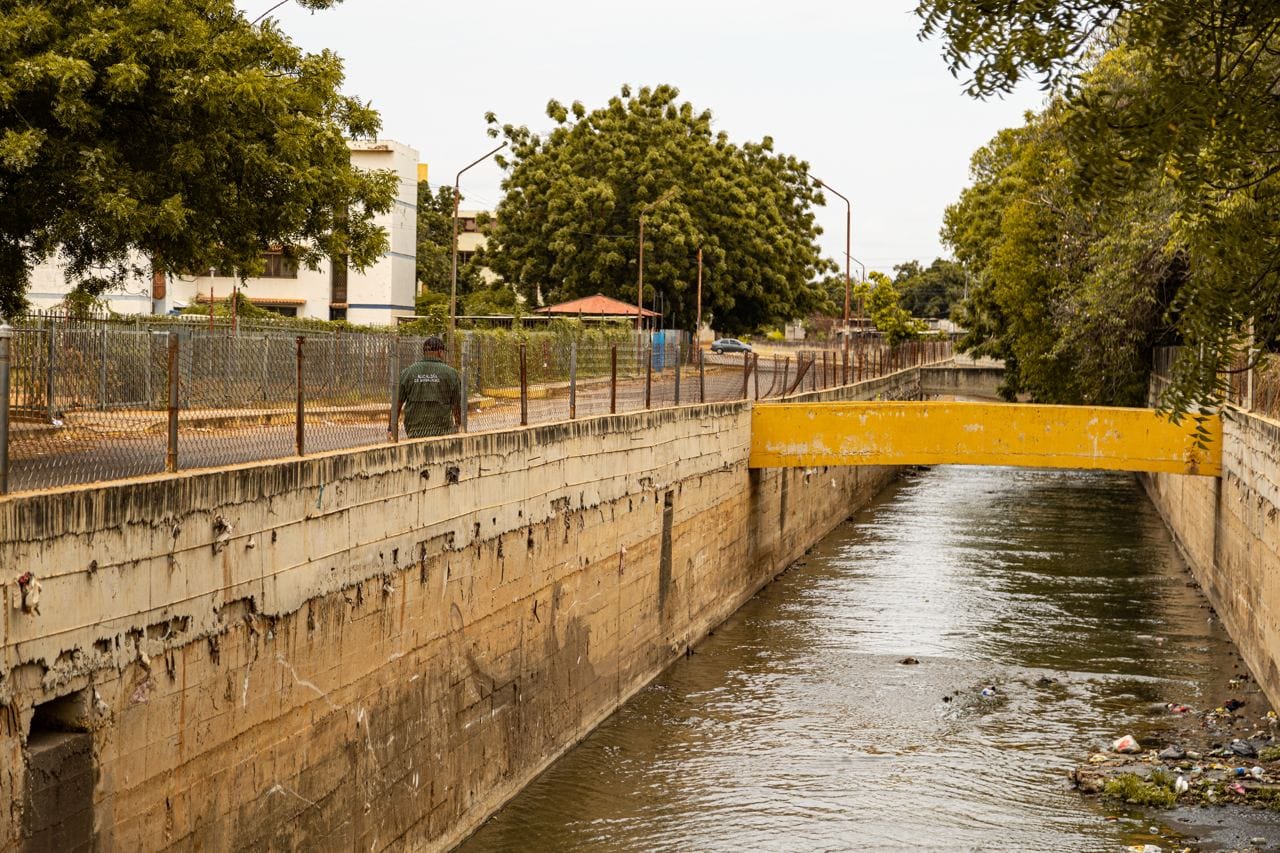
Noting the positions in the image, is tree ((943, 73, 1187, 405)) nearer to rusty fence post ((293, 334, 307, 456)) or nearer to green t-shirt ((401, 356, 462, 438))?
green t-shirt ((401, 356, 462, 438))

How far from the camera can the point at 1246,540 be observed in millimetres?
21156

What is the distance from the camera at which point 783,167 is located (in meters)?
70.1

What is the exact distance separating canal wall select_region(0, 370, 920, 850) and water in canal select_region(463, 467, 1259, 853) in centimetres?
86

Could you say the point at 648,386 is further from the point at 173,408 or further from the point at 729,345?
the point at 729,345

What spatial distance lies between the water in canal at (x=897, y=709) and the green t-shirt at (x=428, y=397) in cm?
368

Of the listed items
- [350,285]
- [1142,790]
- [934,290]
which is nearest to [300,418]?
[1142,790]

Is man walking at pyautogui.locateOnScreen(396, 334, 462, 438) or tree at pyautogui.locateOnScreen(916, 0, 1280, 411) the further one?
man walking at pyautogui.locateOnScreen(396, 334, 462, 438)

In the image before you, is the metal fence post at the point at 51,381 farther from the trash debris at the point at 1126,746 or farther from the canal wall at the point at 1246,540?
the canal wall at the point at 1246,540

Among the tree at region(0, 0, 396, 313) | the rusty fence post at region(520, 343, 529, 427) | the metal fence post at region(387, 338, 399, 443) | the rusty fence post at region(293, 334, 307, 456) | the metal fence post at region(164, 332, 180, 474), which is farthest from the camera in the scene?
the rusty fence post at region(520, 343, 529, 427)

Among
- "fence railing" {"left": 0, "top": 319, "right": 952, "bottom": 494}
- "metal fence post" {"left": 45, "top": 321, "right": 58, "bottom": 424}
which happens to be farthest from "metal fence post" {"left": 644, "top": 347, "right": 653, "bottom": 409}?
"metal fence post" {"left": 45, "top": 321, "right": 58, "bottom": 424}

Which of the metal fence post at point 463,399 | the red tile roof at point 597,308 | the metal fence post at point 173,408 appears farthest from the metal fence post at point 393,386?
the red tile roof at point 597,308

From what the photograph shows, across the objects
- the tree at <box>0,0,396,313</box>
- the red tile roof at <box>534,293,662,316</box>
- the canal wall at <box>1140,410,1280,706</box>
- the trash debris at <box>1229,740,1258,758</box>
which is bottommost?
the trash debris at <box>1229,740,1258,758</box>

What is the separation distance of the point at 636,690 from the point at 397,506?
7.69 meters

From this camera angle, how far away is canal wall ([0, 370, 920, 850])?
807 cm
